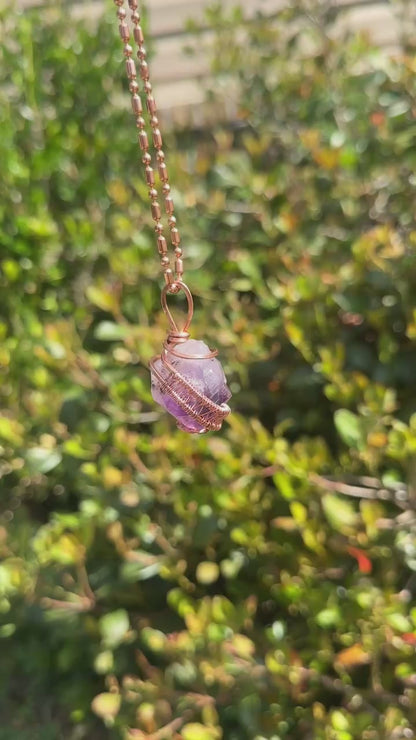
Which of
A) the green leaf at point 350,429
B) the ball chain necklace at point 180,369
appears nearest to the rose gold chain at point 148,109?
the ball chain necklace at point 180,369

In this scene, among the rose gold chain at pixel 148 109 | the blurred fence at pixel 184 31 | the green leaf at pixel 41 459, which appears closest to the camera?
the rose gold chain at pixel 148 109

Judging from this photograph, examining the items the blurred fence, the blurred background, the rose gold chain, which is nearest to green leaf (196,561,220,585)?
the blurred background

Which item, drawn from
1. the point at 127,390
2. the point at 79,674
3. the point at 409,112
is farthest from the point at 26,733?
the point at 409,112

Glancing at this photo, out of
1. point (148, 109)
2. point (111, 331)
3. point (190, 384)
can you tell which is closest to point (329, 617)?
point (190, 384)

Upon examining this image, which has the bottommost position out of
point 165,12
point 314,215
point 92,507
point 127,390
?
point 92,507

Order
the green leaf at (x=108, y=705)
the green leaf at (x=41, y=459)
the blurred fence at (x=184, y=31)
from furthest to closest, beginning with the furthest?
the blurred fence at (x=184, y=31) → the green leaf at (x=41, y=459) → the green leaf at (x=108, y=705)

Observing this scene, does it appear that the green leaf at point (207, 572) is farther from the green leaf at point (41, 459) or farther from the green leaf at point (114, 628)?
the green leaf at point (41, 459)

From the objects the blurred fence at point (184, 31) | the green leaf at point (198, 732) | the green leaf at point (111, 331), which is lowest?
the green leaf at point (198, 732)

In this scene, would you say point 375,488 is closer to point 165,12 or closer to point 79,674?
point 79,674

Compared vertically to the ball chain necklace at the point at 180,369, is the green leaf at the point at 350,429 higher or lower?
lower
